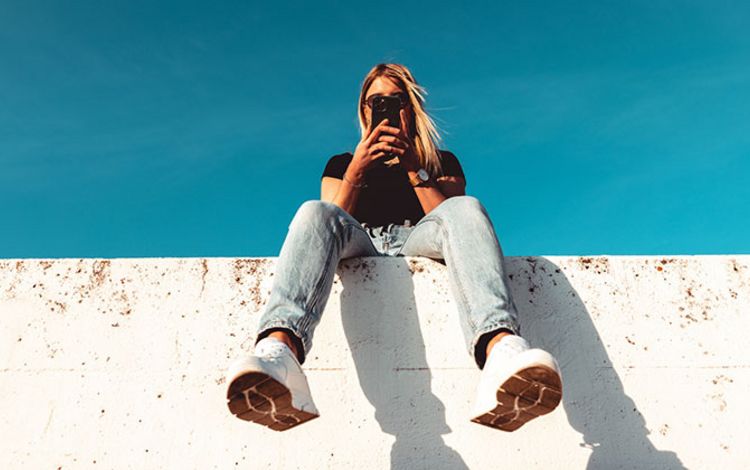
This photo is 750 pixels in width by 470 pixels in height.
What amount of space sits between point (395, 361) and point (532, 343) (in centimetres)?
40

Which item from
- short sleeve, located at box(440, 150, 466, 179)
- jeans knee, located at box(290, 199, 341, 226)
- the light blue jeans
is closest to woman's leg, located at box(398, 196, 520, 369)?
the light blue jeans

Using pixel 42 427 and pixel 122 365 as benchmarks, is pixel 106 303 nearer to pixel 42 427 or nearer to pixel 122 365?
pixel 122 365

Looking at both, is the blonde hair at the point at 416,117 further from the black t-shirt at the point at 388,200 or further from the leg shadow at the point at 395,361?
the leg shadow at the point at 395,361

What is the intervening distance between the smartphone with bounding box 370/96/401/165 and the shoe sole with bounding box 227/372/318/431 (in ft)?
3.69

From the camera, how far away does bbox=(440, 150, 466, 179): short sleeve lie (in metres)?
2.39

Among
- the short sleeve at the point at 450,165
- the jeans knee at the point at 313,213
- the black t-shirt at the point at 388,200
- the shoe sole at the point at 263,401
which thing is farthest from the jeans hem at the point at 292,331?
the short sleeve at the point at 450,165

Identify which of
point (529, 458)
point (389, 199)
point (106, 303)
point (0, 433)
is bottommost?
point (529, 458)

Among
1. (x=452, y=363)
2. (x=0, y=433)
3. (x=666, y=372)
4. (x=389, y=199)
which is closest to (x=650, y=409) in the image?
(x=666, y=372)

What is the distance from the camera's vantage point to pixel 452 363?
173 centimetres

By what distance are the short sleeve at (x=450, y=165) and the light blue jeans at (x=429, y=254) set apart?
24.7 inches

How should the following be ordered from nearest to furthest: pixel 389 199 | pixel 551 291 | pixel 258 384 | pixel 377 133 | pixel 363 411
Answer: pixel 258 384, pixel 363 411, pixel 551 291, pixel 377 133, pixel 389 199

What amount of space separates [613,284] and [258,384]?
45.9 inches

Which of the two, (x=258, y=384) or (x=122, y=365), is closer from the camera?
(x=258, y=384)

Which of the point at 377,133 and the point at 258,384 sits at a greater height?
the point at 377,133
